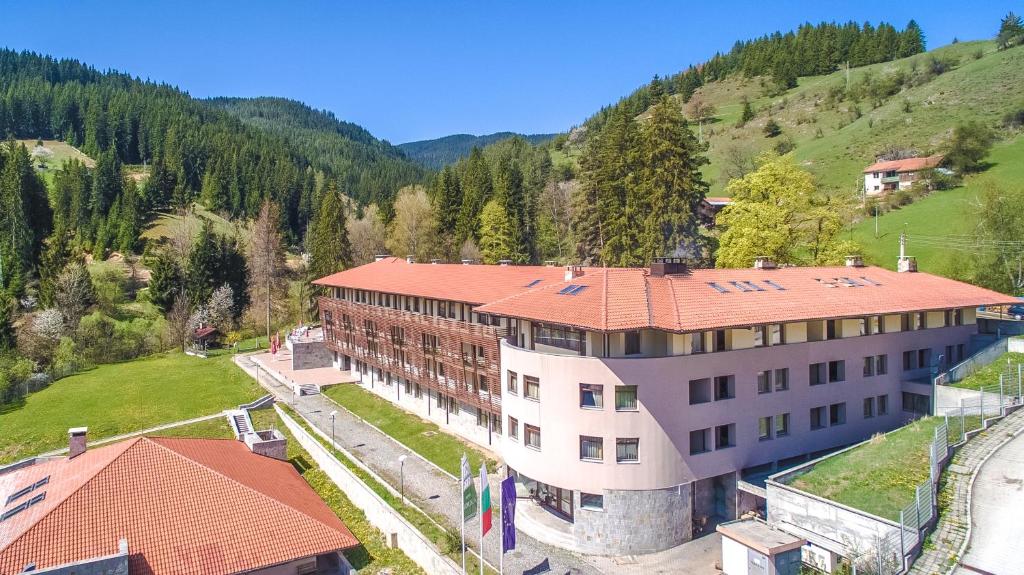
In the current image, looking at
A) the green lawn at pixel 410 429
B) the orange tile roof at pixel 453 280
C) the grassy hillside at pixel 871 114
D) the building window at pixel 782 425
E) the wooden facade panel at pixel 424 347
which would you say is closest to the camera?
the building window at pixel 782 425

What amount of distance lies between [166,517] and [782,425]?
91.1ft

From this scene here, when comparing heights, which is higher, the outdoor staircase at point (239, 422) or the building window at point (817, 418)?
the building window at point (817, 418)

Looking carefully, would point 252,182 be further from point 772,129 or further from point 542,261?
point 772,129

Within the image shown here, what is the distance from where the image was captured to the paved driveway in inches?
785

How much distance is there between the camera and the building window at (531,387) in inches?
1100

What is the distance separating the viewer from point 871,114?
381 feet

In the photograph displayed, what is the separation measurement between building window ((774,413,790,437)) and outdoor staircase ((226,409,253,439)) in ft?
104

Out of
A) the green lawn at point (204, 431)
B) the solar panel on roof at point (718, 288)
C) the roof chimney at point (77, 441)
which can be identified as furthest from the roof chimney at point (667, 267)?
the green lawn at point (204, 431)

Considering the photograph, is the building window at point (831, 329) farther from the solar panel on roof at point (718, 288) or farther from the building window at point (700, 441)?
the building window at point (700, 441)

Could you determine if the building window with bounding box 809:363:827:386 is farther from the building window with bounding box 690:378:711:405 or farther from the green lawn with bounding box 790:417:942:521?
the building window with bounding box 690:378:711:405

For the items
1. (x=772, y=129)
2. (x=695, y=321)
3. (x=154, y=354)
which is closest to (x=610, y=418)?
(x=695, y=321)

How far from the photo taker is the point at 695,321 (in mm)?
25531

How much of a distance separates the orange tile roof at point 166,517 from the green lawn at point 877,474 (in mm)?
19947

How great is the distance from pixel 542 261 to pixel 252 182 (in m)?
85.7
